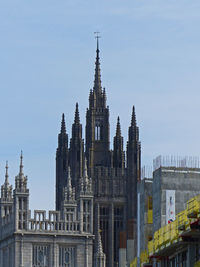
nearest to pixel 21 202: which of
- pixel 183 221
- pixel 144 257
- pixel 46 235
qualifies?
pixel 46 235

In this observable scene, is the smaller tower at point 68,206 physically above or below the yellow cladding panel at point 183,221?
above

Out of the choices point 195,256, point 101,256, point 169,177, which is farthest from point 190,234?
point 101,256

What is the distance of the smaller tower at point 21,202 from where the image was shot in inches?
5374

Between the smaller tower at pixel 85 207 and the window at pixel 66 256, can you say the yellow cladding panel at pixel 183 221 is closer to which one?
the window at pixel 66 256

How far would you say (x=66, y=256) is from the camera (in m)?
137

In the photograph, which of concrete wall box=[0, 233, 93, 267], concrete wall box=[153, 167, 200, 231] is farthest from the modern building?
concrete wall box=[0, 233, 93, 267]

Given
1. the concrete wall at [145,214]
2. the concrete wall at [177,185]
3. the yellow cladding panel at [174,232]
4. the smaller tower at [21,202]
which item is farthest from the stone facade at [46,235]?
the yellow cladding panel at [174,232]

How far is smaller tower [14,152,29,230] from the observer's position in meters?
136

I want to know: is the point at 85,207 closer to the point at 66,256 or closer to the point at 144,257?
the point at 66,256

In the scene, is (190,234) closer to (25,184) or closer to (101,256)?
(25,184)

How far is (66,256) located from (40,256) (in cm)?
246

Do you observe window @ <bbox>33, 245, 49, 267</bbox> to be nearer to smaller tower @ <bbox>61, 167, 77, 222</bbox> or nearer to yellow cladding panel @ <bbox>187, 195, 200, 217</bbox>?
smaller tower @ <bbox>61, 167, 77, 222</bbox>

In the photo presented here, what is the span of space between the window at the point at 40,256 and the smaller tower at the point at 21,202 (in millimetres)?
2215

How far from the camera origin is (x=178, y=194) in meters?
84.6
